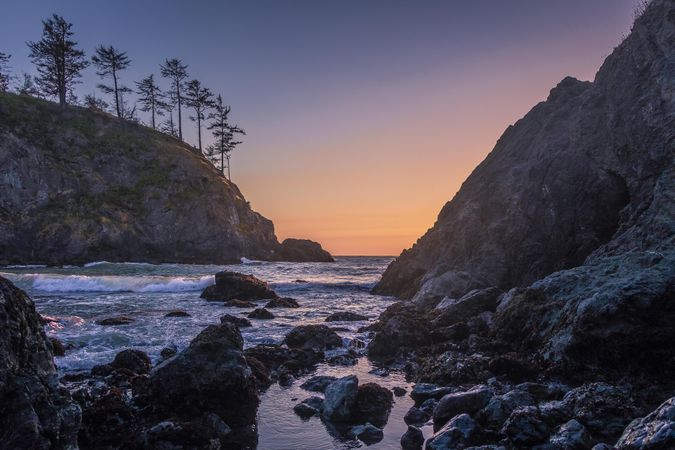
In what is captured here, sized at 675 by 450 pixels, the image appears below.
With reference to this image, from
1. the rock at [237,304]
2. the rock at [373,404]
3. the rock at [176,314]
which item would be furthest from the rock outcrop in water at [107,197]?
the rock at [373,404]

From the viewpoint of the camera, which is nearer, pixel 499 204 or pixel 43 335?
pixel 43 335

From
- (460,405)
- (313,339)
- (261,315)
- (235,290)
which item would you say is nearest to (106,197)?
(235,290)

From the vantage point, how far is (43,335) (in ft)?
22.8

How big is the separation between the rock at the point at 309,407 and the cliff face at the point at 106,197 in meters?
56.1

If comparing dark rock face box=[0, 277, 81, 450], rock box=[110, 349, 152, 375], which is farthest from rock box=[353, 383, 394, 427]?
rock box=[110, 349, 152, 375]

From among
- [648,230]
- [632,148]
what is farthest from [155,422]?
[632,148]

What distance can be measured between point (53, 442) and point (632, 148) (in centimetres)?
2119

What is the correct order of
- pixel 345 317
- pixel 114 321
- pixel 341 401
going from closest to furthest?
pixel 341 401 < pixel 114 321 < pixel 345 317

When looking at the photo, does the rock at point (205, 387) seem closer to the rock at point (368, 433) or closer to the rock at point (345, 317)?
the rock at point (368, 433)

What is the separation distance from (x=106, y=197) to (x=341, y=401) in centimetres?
6613

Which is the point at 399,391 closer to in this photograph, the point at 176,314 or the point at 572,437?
the point at 572,437

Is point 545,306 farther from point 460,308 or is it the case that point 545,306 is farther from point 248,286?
point 248,286

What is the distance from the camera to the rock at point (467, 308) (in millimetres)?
18547

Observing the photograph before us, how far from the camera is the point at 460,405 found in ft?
28.8
